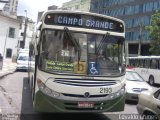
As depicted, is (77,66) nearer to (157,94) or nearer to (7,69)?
(157,94)

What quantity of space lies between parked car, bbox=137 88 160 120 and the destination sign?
2.12 m

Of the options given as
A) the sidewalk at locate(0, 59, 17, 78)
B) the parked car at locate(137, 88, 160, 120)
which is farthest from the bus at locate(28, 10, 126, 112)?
the sidewalk at locate(0, 59, 17, 78)

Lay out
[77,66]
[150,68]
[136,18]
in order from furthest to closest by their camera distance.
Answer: [136,18] < [150,68] < [77,66]

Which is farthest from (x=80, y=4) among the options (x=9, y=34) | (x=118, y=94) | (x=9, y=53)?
(x=118, y=94)

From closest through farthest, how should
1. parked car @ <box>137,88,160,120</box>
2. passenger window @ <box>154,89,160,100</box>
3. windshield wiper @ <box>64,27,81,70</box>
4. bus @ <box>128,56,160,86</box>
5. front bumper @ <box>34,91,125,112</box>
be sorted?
parked car @ <box>137,88,160,120</box>, passenger window @ <box>154,89,160,100</box>, front bumper @ <box>34,91,125,112</box>, windshield wiper @ <box>64,27,81,70</box>, bus @ <box>128,56,160,86</box>

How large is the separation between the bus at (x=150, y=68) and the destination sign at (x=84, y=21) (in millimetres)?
19628

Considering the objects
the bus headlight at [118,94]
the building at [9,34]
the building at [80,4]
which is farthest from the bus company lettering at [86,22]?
the building at [80,4]

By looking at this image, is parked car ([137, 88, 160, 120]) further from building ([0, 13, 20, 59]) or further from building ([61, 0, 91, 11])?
building ([61, 0, 91, 11])

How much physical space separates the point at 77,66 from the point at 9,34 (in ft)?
161

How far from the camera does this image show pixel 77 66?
9.71 m

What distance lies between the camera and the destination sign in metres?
9.91

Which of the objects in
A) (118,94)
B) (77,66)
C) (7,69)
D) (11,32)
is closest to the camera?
(77,66)

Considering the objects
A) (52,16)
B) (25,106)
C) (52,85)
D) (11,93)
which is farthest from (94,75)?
(11,93)

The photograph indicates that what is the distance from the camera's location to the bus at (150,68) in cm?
2977
